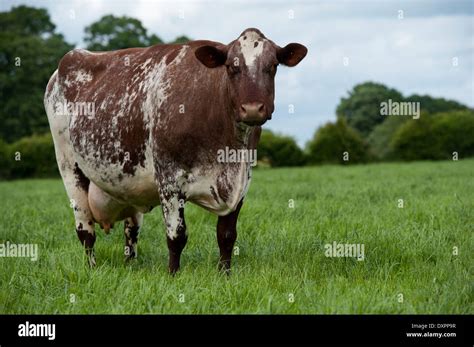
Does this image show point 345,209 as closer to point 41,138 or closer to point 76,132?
point 76,132

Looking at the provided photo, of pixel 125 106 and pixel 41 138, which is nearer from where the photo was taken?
pixel 125 106

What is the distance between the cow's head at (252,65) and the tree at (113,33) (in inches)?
1707

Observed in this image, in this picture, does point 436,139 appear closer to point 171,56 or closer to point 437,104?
point 437,104

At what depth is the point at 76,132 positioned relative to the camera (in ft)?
23.5

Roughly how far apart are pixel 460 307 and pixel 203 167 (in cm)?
255

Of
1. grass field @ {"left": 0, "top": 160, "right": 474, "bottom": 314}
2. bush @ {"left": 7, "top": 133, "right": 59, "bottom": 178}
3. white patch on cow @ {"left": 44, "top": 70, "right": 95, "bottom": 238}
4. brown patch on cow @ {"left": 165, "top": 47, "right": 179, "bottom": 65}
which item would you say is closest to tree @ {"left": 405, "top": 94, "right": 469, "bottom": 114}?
bush @ {"left": 7, "top": 133, "right": 59, "bottom": 178}

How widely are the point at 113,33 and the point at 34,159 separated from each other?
677 inches

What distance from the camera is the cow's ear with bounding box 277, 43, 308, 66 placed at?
18.3ft

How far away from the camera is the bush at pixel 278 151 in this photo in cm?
3534

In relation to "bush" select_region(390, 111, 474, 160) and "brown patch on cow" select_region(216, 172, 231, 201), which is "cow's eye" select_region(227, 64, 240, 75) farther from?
"bush" select_region(390, 111, 474, 160)

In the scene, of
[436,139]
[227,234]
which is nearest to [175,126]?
[227,234]

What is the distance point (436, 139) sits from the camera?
4003 centimetres
